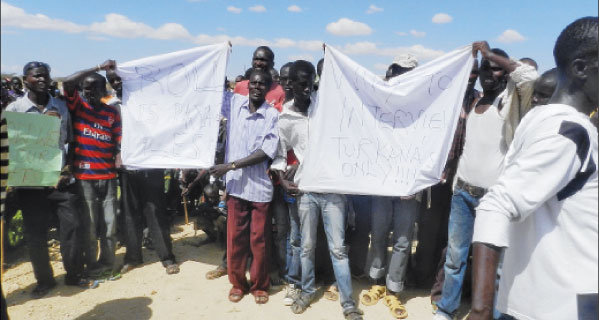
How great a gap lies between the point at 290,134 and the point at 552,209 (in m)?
2.65

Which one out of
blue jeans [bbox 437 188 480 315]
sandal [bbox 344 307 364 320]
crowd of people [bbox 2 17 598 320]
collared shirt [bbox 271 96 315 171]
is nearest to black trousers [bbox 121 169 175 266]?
crowd of people [bbox 2 17 598 320]

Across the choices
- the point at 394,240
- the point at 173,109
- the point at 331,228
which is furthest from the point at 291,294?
the point at 173,109

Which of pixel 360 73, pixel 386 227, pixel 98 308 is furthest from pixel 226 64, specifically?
pixel 98 308

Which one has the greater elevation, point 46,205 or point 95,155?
point 95,155

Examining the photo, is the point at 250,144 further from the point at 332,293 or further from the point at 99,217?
the point at 99,217

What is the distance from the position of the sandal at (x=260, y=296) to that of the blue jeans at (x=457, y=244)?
1758 mm

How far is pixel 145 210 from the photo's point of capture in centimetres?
498

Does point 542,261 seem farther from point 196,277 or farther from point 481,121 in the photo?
point 196,277

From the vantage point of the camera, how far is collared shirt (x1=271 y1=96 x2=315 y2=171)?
149 inches

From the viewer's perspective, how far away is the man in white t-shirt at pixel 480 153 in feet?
10.6

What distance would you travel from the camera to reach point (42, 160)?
153 inches

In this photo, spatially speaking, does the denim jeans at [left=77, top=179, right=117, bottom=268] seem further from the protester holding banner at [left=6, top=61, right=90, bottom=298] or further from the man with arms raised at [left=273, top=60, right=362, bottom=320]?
the man with arms raised at [left=273, top=60, right=362, bottom=320]

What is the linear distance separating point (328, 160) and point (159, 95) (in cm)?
195

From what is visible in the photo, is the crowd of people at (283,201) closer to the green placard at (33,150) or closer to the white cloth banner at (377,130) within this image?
the white cloth banner at (377,130)
